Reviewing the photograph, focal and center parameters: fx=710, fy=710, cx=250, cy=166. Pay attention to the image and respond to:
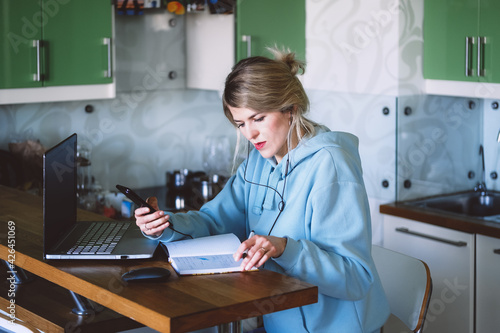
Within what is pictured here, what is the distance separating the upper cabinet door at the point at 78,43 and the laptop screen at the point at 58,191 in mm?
1128

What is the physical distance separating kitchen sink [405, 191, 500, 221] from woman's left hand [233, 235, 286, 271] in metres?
1.71

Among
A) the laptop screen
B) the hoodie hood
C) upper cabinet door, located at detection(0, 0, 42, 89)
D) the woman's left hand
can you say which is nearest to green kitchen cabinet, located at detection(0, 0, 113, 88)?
upper cabinet door, located at detection(0, 0, 42, 89)

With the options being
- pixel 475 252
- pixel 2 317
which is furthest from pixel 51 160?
pixel 475 252

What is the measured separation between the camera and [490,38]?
9.32ft

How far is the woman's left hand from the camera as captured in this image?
1543 mm

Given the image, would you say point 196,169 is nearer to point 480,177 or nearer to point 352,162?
point 480,177

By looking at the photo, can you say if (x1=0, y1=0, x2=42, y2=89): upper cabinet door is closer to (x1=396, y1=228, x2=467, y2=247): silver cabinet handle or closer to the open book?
the open book

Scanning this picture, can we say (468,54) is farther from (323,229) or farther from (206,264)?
(206,264)

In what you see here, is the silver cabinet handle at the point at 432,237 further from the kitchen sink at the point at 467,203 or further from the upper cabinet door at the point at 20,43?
the upper cabinet door at the point at 20,43

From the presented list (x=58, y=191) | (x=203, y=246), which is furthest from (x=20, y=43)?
(x=203, y=246)

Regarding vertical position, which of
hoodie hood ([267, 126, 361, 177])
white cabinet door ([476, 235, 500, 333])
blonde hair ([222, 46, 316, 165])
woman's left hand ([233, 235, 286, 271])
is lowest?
white cabinet door ([476, 235, 500, 333])

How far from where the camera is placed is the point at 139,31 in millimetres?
3555

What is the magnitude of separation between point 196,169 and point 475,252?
1.70m

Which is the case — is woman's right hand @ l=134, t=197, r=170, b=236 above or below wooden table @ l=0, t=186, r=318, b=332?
above
